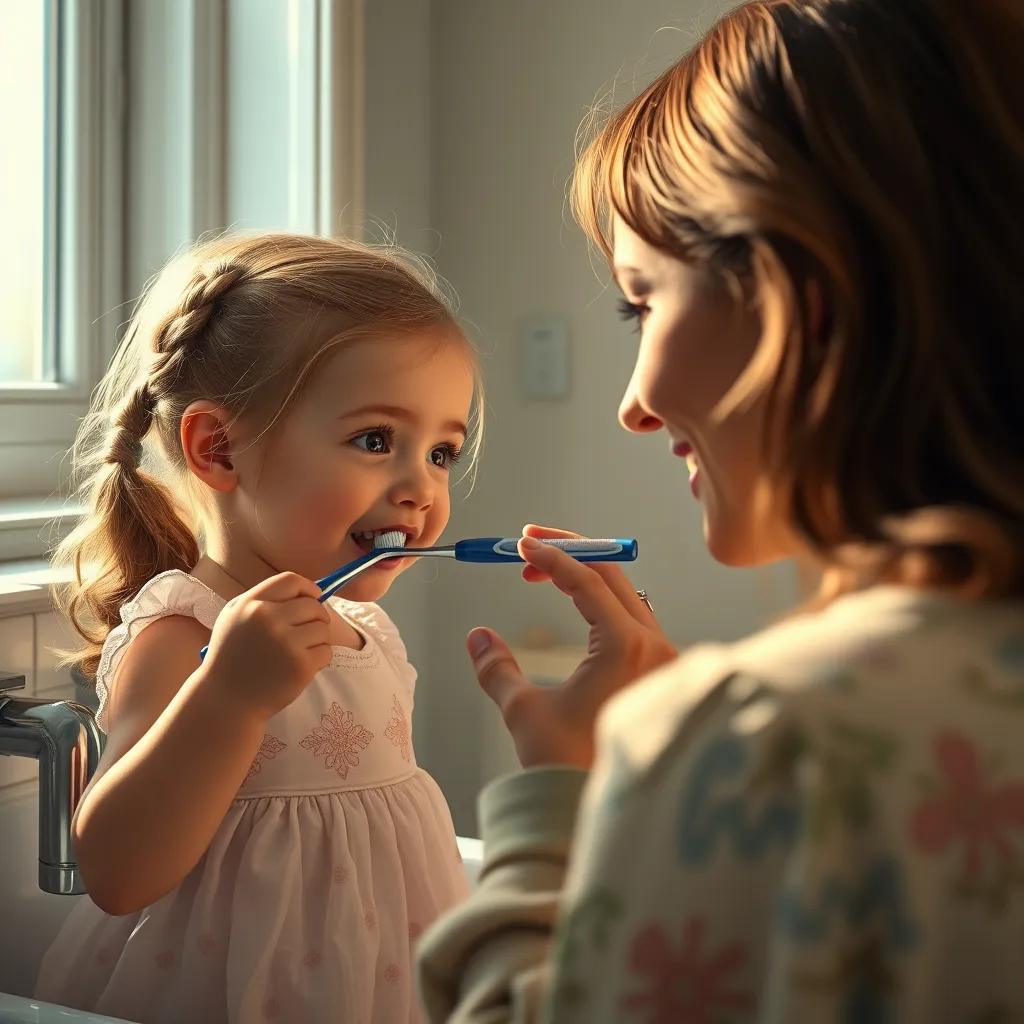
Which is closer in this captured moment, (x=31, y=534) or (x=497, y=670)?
(x=497, y=670)

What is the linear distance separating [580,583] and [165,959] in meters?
0.41

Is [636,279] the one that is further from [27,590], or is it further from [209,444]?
[27,590]

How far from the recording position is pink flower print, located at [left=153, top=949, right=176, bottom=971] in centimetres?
88

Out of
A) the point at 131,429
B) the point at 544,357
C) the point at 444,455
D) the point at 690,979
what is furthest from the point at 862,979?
the point at 544,357

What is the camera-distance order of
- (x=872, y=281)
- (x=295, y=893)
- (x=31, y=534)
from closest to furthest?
(x=872, y=281)
(x=295, y=893)
(x=31, y=534)

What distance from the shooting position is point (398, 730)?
0.99 metres

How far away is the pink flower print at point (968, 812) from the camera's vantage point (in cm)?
42

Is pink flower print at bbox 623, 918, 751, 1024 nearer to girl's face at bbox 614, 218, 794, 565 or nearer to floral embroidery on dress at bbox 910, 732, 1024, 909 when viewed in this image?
floral embroidery on dress at bbox 910, 732, 1024, 909

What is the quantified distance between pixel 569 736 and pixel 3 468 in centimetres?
95

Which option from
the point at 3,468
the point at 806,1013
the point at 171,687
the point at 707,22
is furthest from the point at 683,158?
the point at 707,22

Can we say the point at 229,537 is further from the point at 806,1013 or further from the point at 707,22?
the point at 707,22

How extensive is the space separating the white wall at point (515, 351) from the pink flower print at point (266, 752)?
3.11 ft

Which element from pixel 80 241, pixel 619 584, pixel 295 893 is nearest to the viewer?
pixel 619 584

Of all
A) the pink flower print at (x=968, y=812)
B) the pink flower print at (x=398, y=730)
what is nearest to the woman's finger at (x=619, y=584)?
the pink flower print at (x=398, y=730)
